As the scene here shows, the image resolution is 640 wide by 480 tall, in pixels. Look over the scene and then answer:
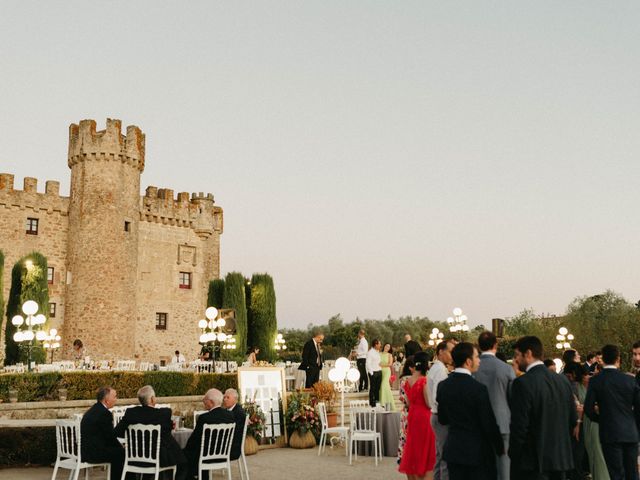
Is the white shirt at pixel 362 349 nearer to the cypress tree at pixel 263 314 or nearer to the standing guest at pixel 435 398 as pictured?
the standing guest at pixel 435 398

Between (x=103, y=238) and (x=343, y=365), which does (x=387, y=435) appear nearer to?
(x=343, y=365)

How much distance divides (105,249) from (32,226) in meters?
4.20

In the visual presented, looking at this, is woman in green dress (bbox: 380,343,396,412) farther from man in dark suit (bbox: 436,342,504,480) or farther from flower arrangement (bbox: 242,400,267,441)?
man in dark suit (bbox: 436,342,504,480)

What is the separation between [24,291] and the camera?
85.3ft

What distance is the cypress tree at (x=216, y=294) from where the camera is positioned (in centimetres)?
3262

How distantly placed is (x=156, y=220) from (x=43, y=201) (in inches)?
225

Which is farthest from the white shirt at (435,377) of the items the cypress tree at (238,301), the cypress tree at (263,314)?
the cypress tree at (263,314)

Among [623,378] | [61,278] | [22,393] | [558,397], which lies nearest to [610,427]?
[623,378]

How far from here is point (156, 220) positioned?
33750 mm

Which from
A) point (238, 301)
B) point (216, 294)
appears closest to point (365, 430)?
point (238, 301)

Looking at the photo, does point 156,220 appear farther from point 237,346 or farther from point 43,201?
point 237,346

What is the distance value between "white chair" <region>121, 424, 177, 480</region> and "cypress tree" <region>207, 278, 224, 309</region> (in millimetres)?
24804

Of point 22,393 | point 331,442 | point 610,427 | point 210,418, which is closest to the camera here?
point 610,427

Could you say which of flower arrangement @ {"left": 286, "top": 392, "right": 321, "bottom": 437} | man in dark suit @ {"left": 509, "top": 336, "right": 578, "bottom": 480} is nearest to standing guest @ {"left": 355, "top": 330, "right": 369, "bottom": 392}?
flower arrangement @ {"left": 286, "top": 392, "right": 321, "bottom": 437}
